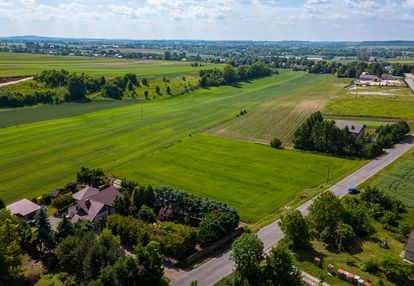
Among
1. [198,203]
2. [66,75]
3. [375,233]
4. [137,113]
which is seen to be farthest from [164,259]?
[66,75]

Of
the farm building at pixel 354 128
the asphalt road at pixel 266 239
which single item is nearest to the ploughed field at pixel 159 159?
the asphalt road at pixel 266 239

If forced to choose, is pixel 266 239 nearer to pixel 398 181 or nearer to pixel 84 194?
pixel 84 194

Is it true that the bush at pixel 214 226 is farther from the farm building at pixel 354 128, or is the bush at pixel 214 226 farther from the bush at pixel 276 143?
the farm building at pixel 354 128

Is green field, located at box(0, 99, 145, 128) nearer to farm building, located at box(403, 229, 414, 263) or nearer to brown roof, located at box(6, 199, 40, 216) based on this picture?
brown roof, located at box(6, 199, 40, 216)

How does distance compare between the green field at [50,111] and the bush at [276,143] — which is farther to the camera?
the green field at [50,111]

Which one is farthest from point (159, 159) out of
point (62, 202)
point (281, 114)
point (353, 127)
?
point (281, 114)

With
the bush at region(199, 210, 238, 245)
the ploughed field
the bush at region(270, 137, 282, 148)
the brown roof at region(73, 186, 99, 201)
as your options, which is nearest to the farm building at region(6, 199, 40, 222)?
the ploughed field

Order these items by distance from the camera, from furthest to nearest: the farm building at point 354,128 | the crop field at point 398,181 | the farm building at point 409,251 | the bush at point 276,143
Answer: the farm building at point 354,128 → the bush at point 276,143 → the crop field at point 398,181 → the farm building at point 409,251
